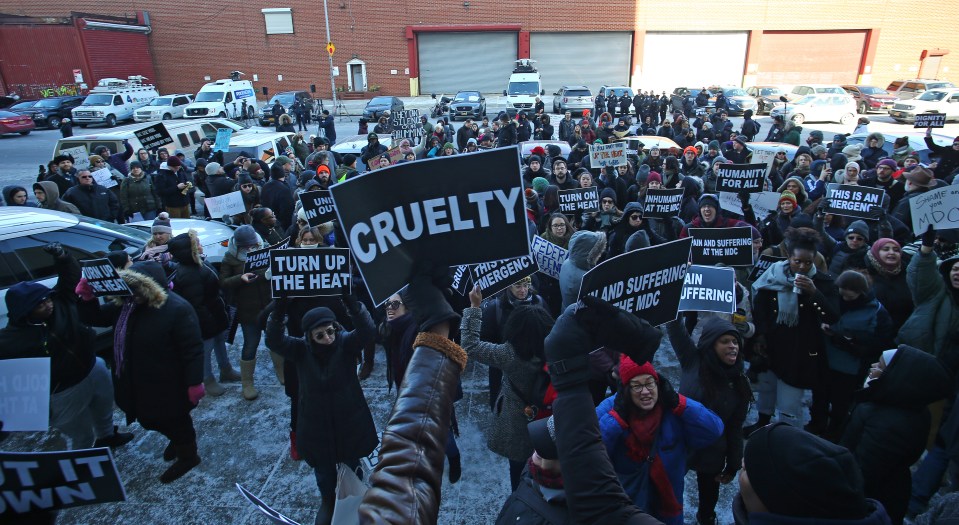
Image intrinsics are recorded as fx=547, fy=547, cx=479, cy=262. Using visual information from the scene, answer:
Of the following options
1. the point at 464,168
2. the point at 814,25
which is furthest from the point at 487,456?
the point at 814,25

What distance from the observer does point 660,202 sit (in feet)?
20.8

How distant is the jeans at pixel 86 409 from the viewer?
13.5ft

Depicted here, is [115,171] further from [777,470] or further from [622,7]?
[622,7]

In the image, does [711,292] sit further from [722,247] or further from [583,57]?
[583,57]

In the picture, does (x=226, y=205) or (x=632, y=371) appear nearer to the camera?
(x=632, y=371)

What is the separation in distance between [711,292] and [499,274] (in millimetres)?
1545

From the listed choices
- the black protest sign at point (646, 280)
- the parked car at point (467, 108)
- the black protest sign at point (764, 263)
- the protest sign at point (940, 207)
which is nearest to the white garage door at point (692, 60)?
the parked car at point (467, 108)

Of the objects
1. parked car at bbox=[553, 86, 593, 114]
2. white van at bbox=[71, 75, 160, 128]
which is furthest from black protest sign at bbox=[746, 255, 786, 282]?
white van at bbox=[71, 75, 160, 128]

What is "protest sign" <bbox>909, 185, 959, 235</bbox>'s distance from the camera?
478 centimetres

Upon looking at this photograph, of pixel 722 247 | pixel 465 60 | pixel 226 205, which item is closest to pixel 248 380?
pixel 226 205

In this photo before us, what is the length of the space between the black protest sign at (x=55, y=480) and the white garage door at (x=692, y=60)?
3981 centimetres

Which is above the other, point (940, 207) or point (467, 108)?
point (940, 207)

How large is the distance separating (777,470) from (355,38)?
40.8 metres

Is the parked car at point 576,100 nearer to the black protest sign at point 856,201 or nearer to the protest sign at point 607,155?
the protest sign at point 607,155
